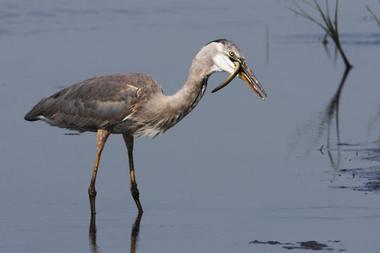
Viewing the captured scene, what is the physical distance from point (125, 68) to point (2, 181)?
4768mm

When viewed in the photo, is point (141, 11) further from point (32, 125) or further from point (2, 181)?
point (2, 181)

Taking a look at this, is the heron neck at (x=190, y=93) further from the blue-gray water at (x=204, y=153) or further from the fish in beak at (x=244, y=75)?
the blue-gray water at (x=204, y=153)

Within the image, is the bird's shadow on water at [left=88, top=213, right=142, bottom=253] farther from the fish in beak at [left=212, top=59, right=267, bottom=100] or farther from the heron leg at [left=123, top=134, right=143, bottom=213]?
the fish in beak at [left=212, top=59, right=267, bottom=100]

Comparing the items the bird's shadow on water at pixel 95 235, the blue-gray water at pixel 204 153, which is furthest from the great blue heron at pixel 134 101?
the blue-gray water at pixel 204 153

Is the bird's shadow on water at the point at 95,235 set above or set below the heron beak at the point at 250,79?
below

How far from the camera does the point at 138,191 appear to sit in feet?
33.6

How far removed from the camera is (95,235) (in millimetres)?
9422

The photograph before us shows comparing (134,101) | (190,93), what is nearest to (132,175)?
(134,101)

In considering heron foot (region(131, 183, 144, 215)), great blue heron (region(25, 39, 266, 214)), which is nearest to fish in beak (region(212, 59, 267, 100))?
great blue heron (region(25, 39, 266, 214))

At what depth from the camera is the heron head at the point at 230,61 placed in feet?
31.2

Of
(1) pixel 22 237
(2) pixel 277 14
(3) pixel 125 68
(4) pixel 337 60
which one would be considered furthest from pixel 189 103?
(2) pixel 277 14

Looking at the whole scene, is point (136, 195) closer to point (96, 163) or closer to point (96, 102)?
point (96, 163)

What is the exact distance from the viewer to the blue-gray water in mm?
9383

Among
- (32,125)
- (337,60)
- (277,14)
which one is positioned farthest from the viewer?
(277,14)
